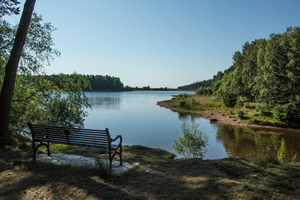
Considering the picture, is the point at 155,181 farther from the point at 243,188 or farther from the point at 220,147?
the point at 220,147

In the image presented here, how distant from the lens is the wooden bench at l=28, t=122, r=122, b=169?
5312 mm

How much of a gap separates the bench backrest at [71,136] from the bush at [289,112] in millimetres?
26864

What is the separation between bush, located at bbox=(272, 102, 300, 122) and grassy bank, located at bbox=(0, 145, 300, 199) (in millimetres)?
23757

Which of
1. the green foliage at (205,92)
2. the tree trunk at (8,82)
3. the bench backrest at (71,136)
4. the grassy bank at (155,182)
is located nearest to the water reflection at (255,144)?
the grassy bank at (155,182)

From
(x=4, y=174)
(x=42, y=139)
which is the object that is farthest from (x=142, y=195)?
(x=42, y=139)

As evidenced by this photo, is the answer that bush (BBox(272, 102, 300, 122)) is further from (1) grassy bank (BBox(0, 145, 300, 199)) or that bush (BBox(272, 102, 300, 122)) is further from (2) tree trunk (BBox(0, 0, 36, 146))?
(2) tree trunk (BBox(0, 0, 36, 146))

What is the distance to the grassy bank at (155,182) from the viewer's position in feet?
11.8

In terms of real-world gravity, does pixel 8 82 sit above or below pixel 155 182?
above

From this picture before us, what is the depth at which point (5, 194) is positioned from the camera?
359 centimetres

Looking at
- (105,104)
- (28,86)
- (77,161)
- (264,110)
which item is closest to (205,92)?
(105,104)

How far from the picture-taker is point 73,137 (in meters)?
5.80

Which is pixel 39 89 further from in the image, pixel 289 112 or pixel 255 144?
pixel 289 112

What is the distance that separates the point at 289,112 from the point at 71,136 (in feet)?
90.9

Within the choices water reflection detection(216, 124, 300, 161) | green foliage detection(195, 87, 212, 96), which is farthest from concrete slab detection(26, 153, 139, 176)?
green foliage detection(195, 87, 212, 96)
